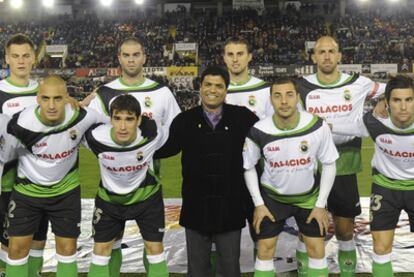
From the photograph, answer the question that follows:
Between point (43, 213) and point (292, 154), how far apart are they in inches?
80.9

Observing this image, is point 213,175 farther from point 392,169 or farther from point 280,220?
point 392,169

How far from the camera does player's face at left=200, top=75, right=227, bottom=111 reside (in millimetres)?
3498

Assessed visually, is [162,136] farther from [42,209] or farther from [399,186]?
[399,186]

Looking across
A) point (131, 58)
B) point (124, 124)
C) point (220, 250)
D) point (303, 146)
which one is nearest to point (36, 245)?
point (124, 124)

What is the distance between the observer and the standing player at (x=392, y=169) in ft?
11.8

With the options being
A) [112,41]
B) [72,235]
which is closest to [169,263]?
[72,235]

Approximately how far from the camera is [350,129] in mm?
4035

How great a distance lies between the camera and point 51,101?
3.59 meters

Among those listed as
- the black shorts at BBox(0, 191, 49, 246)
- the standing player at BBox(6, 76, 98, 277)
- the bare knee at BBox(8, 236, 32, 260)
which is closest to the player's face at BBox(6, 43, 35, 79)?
the standing player at BBox(6, 76, 98, 277)

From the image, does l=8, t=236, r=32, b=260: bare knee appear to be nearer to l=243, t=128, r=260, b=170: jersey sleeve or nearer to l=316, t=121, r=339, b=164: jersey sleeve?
l=243, t=128, r=260, b=170: jersey sleeve

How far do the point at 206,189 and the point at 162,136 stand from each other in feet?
2.01

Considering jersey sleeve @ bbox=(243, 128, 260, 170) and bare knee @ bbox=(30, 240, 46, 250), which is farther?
bare knee @ bbox=(30, 240, 46, 250)

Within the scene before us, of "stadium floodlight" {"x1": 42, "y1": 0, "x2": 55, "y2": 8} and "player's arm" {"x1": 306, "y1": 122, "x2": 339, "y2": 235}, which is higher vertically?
"stadium floodlight" {"x1": 42, "y1": 0, "x2": 55, "y2": 8}

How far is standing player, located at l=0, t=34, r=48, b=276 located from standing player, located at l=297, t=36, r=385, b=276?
227 centimetres
